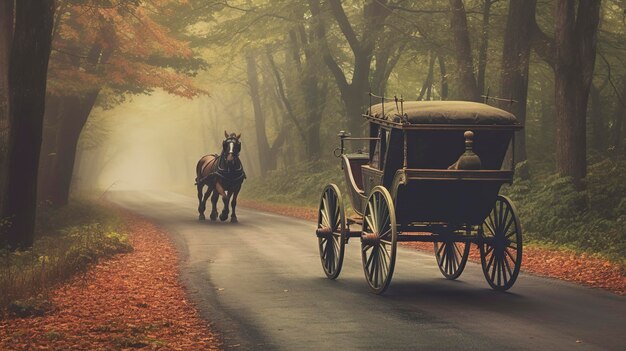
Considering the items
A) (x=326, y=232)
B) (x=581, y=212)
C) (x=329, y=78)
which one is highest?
(x=329, y=78)

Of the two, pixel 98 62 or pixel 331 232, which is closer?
pixel 331 232

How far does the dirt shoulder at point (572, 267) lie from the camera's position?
1262 cm

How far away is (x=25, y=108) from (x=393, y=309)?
318 inches

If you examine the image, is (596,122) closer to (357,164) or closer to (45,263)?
(357,164)

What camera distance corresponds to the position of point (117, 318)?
377 inches

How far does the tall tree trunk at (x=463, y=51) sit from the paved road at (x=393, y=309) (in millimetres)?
9091

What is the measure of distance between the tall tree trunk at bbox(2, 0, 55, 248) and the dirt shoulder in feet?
27.3

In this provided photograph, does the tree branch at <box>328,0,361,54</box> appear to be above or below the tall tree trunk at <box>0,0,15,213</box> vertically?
above

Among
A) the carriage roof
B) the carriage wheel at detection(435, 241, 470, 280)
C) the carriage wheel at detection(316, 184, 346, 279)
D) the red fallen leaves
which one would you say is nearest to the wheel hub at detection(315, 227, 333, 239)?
the carriage wheel at detection(316, 184, 346, 279)

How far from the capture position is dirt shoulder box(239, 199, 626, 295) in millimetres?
12617

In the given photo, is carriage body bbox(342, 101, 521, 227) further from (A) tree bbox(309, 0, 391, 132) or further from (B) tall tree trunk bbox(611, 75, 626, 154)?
(B) tall tree trunk bbox(611, 75, 626, 154)

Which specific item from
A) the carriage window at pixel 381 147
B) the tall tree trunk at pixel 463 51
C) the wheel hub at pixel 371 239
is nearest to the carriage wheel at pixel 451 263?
the carriage window at pixel 381 147

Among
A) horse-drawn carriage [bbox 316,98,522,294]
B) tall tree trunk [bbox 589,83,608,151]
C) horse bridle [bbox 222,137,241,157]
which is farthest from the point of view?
tall tree trunk [bbox 589,83,608,151]

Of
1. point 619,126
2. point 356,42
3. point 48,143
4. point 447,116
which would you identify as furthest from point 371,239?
point 619,126
